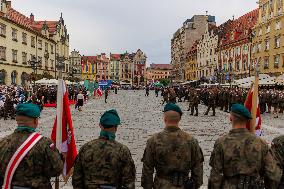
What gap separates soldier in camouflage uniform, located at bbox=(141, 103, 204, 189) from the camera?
427cm

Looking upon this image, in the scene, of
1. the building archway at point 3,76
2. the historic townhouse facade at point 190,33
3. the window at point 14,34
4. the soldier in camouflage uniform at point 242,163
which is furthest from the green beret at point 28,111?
the historic townhouse facade at point 190,33

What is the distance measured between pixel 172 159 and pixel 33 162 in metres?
1.49

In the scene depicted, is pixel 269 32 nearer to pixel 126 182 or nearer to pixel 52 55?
pixel 52 55

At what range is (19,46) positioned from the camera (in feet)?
157

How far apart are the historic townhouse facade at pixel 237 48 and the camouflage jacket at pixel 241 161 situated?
50.6 m

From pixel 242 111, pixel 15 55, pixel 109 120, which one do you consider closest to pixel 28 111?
pixel 109 120

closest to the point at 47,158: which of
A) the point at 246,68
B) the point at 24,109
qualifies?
the point at 24,109

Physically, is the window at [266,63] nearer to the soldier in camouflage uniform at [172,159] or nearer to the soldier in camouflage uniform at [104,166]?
the soldier in camouflage uniform at [172,159]

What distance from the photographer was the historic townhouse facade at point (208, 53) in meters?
75.1

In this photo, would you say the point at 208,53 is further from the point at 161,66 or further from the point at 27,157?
the point at 161,66

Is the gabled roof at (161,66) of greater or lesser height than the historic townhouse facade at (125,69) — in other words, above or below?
above

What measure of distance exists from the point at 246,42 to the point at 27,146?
56.1m

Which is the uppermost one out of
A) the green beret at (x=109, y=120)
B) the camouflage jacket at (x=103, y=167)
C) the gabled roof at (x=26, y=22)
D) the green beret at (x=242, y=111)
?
the gabled roof at (x=26, y=22)

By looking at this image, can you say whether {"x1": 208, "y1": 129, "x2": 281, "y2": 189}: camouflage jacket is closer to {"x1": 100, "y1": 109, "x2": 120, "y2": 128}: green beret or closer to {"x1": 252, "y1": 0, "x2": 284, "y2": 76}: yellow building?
{"x1": 100, "y1": 109, "x2": 120, "y2": 128}: green beret
